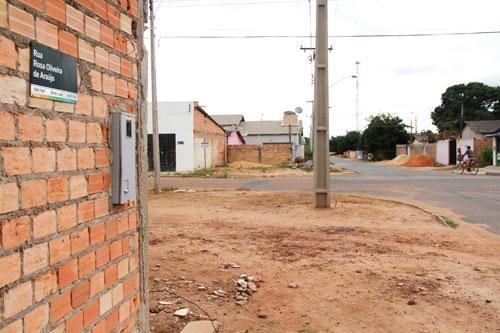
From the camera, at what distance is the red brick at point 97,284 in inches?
112

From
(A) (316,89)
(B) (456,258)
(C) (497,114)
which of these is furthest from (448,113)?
(B) (456,258)

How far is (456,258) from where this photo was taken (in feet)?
24.8

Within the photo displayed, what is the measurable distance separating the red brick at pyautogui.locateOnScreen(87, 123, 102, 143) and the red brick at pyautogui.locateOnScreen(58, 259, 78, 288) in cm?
67

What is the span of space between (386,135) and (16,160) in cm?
7623

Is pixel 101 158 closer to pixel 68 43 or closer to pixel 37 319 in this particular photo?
pixel 68 43

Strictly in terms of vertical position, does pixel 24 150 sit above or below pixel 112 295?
above

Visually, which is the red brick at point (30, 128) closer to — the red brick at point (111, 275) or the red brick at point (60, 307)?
the red brick at point (60, 307)

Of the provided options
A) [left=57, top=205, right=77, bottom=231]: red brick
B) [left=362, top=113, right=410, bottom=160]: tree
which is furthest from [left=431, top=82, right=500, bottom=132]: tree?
[left=57, top=205, right=77, bottom=231]: red brick

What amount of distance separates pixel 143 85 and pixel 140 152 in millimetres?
470

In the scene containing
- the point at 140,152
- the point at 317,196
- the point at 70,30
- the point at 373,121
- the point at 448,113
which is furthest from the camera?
the point at 448,113

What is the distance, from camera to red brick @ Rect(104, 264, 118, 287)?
3.03 metres

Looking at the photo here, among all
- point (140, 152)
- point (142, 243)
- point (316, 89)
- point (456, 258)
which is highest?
point (316, 89)

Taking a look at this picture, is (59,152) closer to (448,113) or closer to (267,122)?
(267,122)

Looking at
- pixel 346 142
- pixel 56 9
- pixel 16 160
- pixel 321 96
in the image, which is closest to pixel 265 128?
pixel 346 142
